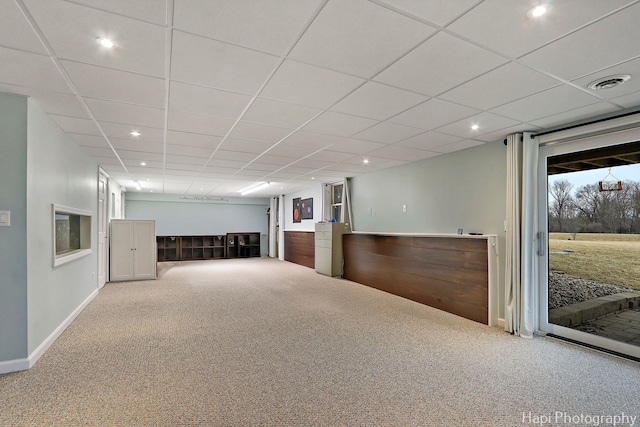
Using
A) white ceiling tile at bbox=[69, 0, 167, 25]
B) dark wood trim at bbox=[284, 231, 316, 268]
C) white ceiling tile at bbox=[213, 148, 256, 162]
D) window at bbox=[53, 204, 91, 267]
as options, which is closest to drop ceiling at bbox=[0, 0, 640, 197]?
white ceiling tile at bbox=[69, 0, 167, 25]

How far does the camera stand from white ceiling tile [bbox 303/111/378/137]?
11.5 feet

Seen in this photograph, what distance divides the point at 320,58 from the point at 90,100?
2.27 metres

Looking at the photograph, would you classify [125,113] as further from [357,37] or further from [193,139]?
[357,37]

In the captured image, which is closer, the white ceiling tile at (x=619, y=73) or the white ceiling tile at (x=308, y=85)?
the white ceiling tile at (x=619, y=73)

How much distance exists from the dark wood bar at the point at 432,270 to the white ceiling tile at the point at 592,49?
8.05 ft

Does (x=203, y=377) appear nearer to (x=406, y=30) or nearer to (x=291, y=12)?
(x=291, y=12)

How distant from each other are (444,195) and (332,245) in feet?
10.5

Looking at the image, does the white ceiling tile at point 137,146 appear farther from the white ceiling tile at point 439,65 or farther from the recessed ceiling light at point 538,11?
the recessed ceiling light at point 538,11

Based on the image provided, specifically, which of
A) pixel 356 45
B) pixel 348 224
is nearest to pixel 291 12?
pixel 356 45

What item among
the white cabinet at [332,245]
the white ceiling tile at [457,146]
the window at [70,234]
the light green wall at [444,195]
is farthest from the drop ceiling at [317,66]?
the white cabinet at [332,245]

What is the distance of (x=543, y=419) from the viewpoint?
218 cm

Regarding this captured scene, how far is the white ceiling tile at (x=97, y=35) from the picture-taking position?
5.80ft

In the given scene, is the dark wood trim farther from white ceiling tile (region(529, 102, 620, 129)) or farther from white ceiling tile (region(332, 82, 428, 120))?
white ceiling tile (region(529, 102, 620, 129))

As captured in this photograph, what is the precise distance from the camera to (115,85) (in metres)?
2.69
